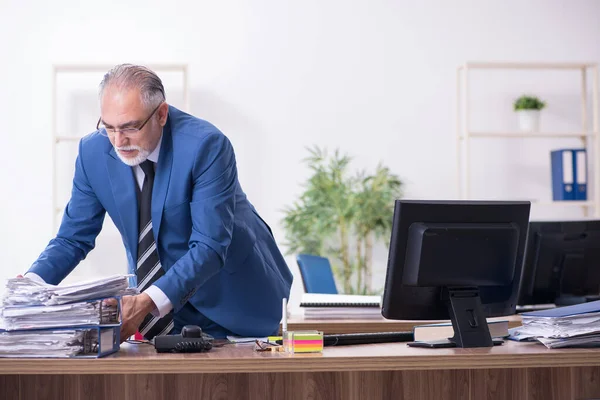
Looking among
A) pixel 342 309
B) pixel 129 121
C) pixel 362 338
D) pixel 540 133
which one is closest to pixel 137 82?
pixel 129 121

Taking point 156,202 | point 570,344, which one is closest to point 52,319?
point 156,202

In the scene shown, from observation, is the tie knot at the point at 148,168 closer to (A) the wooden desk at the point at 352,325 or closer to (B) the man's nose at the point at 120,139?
(B) the man's nose at the point at 120,139

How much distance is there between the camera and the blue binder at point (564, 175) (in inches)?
222

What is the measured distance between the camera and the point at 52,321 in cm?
199

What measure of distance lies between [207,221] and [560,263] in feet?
6.11

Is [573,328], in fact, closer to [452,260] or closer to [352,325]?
[452,260]

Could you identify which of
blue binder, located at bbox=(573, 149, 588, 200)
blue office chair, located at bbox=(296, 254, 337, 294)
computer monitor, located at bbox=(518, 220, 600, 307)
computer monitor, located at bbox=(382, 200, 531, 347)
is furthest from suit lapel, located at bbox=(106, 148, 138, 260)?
blue binder, located at bbox=(573, 149, 588, 200)

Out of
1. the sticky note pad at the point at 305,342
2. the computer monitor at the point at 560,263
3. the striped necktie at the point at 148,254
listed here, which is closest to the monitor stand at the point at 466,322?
the sticky note pad at the point at 305,342

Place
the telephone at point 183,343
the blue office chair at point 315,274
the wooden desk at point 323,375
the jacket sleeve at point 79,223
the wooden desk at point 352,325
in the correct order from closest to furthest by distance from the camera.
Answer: the wooden desk at point 323,375 < the telephone at point 183,343 < the jacket sleeve at point 79,223 < the wooden desk at point 352,325 < the blue office chair at point 315,274

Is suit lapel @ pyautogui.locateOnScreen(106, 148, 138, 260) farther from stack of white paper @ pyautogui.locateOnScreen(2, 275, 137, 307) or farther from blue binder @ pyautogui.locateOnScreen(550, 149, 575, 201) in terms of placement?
blue binder @ pyautogui.locateOnScreen(550, 149, 575, 201)

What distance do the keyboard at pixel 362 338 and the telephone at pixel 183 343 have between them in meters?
0.37

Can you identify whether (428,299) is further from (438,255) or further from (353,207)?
(353,207)

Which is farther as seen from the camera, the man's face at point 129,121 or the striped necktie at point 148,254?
the striped necktie at point 148,254

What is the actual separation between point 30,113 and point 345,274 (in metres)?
2.49
